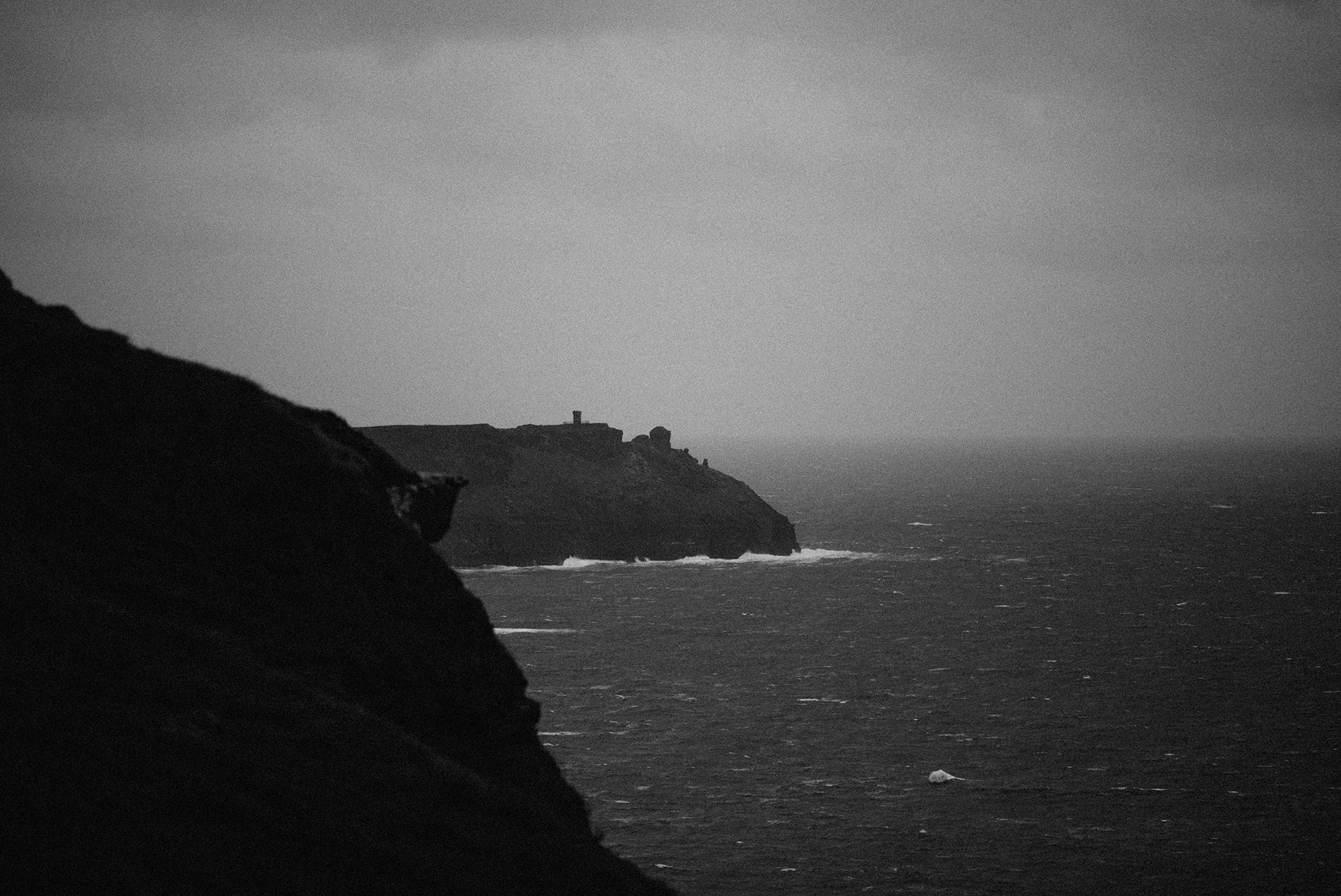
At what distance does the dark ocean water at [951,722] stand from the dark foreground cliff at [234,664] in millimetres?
16747

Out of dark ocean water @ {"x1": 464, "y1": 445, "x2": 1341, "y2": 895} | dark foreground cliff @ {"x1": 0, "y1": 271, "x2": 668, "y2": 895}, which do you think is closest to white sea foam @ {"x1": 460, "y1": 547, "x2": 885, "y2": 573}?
dark ocean water @ {"x1": 464, "y1": 445, "x2": 1341, "y2": 895}

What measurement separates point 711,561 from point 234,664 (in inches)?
4651

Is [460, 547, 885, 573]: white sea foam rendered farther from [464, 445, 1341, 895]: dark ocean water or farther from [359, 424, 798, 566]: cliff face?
[464, 445, 1341, 895]: dark ocean water

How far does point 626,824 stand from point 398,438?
106914 millimetres

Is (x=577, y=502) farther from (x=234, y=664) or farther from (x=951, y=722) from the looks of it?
(x=234, y=664)

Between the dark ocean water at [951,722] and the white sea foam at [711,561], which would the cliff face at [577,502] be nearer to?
the white sea foam at [711,561]

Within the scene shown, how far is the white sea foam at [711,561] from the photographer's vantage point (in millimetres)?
134500

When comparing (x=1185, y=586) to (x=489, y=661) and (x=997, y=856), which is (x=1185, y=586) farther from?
(x=489, y=661)

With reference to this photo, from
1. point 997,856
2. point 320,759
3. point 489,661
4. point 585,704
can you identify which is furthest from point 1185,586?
point 320,759

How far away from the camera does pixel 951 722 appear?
63000mm

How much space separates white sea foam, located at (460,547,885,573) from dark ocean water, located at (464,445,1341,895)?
23.7 ft

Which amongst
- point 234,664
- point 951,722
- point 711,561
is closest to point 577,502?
point 711,561

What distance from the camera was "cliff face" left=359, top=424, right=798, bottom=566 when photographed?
139000mm

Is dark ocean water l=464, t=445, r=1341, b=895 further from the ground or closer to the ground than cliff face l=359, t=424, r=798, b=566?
closer to the ground
